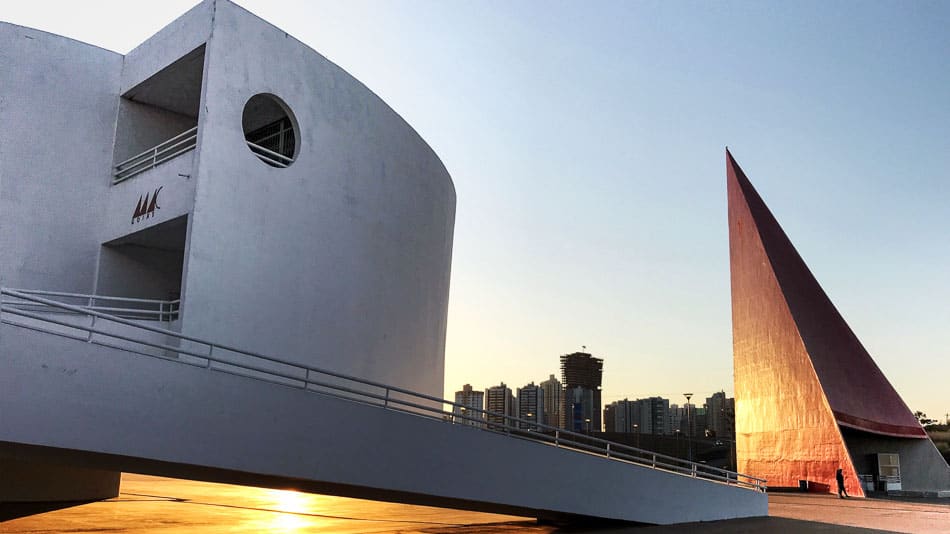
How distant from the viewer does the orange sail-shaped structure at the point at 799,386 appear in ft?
71.6

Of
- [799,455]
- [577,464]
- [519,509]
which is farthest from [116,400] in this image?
[799,455]

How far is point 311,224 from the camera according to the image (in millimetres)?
12094

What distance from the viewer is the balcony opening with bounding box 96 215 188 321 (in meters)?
12.7

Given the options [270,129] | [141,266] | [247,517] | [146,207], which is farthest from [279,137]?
[247,517]

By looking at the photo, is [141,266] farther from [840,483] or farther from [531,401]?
[531,401]

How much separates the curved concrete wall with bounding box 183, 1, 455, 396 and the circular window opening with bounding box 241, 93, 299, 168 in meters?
0.77

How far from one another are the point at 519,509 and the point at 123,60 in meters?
9.87

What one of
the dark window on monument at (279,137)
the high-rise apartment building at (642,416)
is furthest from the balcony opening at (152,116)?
the high-rise apartment building at (642,416)

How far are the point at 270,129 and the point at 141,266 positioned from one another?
10.8 feet

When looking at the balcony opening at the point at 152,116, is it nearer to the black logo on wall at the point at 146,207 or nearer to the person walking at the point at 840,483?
the black logo on wall at the point at 146,207

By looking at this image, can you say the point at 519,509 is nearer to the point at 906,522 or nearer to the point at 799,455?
the point at 906,522

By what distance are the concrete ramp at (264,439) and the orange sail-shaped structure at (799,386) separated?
11850 mm

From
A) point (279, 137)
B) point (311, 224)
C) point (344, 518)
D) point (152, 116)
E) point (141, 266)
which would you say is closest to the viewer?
point (311, 224)

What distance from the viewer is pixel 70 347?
23.8ft
